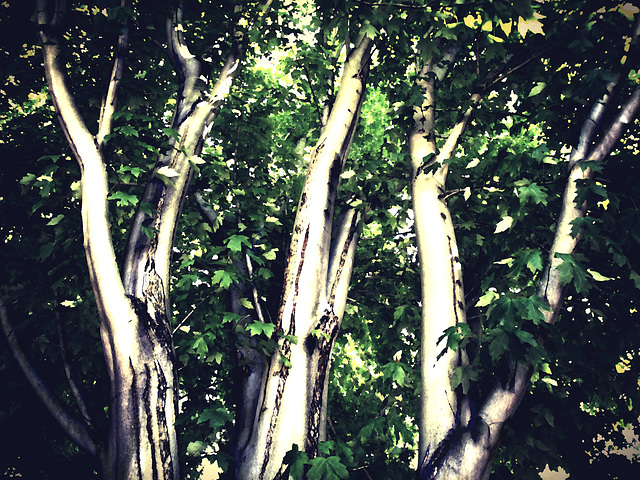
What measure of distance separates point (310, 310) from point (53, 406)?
2.06 meters

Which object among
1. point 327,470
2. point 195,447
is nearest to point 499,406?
point 327,470

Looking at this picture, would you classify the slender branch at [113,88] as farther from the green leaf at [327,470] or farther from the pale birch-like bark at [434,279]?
the green leaf at [327,470]

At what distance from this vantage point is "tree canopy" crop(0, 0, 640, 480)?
306cm

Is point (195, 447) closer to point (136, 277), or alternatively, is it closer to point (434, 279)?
point (136, 277)

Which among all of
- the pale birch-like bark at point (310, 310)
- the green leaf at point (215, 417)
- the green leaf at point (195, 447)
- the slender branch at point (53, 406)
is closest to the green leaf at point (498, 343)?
the pale birch-like bark at point (310, 310)

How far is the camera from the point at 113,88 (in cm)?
362

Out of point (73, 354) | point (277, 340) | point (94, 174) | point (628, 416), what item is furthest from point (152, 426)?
point (628, 416)

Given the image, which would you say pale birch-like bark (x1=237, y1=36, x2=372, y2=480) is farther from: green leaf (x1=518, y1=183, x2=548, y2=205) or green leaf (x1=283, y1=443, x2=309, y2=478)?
green leaf (x1=518, y1=183, x2=548, y2=205)

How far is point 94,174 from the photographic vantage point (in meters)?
3.32

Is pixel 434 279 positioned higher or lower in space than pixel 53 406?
higher

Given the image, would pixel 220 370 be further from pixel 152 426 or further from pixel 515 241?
pixel 515 241

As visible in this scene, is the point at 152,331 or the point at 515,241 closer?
the point at 152,331

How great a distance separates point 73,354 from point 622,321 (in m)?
6.02

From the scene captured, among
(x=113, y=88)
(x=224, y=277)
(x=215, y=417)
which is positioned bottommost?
(x=215, y=417)
